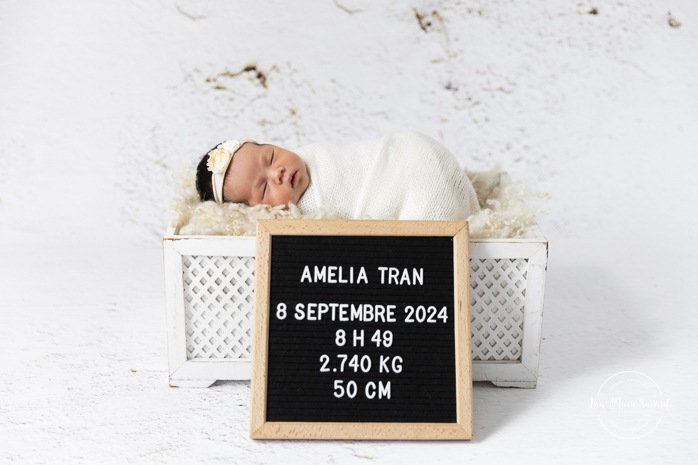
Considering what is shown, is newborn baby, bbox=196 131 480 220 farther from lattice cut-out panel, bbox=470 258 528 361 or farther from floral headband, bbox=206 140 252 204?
lattice cut-out panel, bbox=470 258 528 361

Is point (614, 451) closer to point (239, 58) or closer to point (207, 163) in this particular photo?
point (207, 163)

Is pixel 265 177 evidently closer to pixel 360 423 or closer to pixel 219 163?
pixel 219 163

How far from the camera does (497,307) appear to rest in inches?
66.5

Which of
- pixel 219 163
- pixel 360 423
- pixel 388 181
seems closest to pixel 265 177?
pixel 219 163

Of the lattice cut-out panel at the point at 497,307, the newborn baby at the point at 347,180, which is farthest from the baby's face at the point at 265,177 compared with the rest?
the lattice cut-out panel at the point at 497,307

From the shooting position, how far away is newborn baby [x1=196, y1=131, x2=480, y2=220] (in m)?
1.81

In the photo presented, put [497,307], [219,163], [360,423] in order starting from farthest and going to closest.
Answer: [219,163] → [497,307] → [360,423]

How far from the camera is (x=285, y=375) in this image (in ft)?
5.04

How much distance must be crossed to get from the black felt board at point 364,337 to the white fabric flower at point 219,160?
31 centimetres

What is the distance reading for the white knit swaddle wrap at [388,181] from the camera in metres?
1.81

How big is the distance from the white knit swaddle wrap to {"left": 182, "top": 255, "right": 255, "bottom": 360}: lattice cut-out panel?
240mm

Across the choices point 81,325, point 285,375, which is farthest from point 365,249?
point 81,325

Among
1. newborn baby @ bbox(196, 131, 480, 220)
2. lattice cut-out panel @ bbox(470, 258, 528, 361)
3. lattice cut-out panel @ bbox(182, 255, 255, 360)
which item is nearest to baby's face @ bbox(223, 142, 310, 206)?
newborn baby @ bbox(196, 131, 480, 220)

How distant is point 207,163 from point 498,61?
1.11 metres
